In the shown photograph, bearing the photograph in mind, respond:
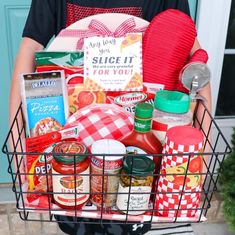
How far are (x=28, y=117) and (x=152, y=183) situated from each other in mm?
239

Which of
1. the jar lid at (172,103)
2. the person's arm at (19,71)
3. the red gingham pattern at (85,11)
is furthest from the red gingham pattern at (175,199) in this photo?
the red gingham pattern at (85,11)

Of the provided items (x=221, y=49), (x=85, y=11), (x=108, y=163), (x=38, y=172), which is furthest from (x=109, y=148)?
(x=221, y=49)

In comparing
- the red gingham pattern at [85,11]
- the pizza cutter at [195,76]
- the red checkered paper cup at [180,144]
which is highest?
the red gingham pattern at [85,11]

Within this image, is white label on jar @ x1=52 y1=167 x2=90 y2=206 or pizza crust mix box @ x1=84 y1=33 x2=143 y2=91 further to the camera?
pizza crust mix box @ x1=84 y1=33 x2=143 y2=91

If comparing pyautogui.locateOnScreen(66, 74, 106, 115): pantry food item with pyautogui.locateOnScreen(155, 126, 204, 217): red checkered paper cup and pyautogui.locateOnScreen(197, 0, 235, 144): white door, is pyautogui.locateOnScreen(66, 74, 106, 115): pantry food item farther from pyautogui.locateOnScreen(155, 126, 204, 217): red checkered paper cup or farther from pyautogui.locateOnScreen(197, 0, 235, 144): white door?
pyautogui.locateOnScreen(197, 0, 235, 144): white door

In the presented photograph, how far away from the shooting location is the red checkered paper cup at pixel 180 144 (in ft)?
1.82

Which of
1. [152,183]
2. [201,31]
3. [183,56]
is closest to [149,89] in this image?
[183,56]

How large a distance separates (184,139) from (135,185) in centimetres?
10

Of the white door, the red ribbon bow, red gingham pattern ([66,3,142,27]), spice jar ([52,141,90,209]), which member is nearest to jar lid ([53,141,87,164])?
spice jar ([52,141,90,209])

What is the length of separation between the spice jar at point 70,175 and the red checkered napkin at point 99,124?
7 centimetres

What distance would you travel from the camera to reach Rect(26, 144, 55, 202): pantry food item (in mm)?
613

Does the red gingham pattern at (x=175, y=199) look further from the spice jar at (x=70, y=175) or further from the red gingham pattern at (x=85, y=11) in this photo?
the red gingham pattern at (x=85, y=11)

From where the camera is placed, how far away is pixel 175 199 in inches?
23.3

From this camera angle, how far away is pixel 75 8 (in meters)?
0.86
